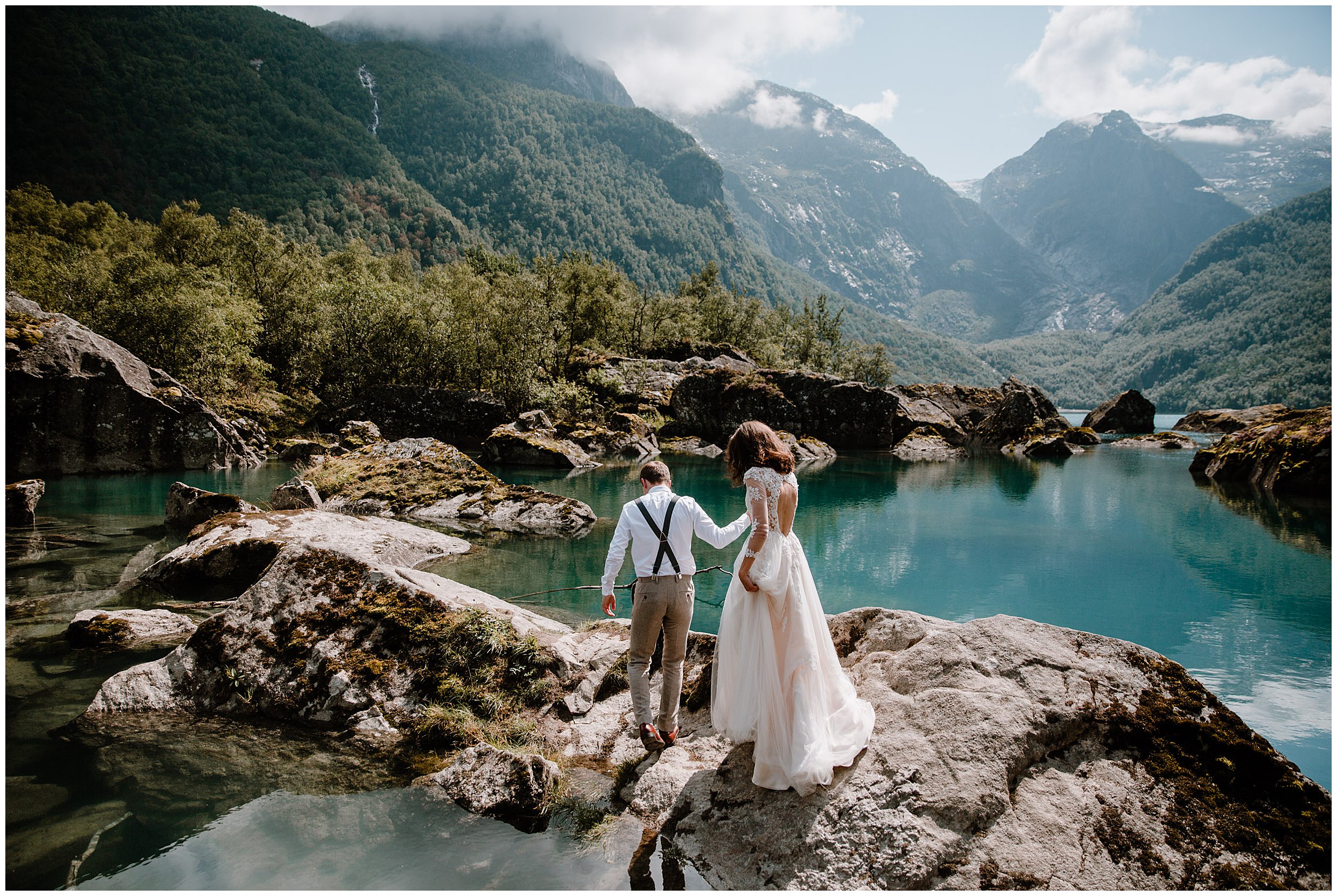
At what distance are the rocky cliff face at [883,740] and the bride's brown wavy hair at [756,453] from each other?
2.20 meters

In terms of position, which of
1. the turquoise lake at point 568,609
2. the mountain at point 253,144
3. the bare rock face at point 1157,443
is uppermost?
the mountain at point 253,144

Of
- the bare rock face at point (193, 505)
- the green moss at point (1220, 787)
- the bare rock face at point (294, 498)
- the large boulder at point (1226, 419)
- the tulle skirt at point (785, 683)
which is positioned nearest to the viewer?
the green moss at point (1220, 787)

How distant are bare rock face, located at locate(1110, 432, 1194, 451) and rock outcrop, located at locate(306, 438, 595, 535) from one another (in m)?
55.3

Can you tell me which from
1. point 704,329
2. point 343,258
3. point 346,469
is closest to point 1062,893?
point 346,469

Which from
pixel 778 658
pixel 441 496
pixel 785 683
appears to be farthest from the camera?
pixel 441 496

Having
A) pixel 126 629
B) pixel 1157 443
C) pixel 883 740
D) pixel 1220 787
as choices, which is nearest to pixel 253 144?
pixel 126 629

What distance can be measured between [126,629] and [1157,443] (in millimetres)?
68489

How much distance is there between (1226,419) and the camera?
6700cm

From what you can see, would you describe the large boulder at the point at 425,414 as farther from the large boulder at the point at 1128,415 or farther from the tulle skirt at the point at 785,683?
the large boulder at the point at 1128,415

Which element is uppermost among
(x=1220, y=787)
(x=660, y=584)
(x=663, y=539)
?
(x=663, y=539)

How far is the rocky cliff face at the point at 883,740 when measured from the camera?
13.1 ft

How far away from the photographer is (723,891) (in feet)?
13.6

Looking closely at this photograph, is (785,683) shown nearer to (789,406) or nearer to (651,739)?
(651,739)

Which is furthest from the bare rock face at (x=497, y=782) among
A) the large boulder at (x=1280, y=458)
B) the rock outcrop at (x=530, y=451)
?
the large boulder at (x=1280, y=458)
